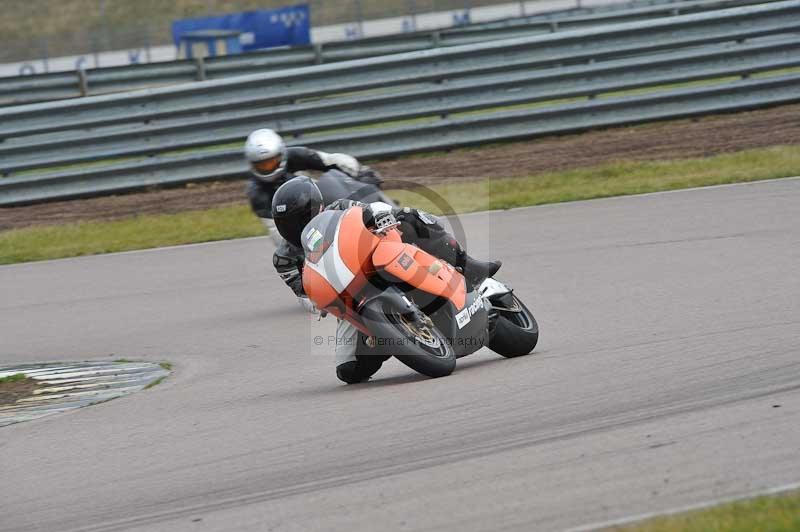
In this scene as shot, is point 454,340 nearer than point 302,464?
No

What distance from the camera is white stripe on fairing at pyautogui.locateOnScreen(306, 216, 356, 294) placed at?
646 centimetres

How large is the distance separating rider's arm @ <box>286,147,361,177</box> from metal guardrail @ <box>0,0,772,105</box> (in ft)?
34.1

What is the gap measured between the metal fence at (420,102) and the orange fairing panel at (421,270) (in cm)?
1002

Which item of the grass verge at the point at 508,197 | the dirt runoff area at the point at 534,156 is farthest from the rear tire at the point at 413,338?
the dirt runoff area at the point at 534,156

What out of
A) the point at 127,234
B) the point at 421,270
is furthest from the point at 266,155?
the point at 127,234

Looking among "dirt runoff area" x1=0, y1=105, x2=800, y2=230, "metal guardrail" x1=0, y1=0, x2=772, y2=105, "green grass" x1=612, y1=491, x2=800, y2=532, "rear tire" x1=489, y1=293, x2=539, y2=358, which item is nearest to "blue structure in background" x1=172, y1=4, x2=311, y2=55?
"metal guardrail" x1=0, y1=0, x2=772, y2=105

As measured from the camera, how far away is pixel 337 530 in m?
4.53

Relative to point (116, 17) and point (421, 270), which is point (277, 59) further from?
point (116, 17)

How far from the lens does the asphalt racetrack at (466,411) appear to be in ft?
15.5

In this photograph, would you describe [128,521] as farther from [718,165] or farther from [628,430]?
[718,165]

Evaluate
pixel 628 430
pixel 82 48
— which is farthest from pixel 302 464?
pixel 82 48

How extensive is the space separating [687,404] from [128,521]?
8.36ft

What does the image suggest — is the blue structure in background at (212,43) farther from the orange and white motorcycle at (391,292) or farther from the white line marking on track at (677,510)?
the white line marking on track at (677,510)

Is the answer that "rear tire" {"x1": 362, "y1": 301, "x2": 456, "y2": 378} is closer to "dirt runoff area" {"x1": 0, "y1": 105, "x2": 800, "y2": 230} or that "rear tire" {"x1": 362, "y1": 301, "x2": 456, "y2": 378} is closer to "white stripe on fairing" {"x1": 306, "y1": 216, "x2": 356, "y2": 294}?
"white stripe on fairing" {"x1": 306, "y1": 216, "x2": 356, "y2": 294}
